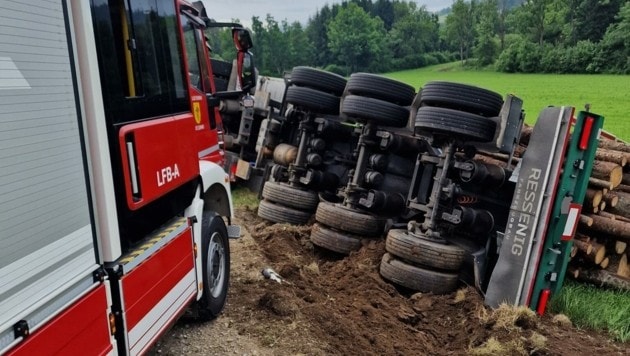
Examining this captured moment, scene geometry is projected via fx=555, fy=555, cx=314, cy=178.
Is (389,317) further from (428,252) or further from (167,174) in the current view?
(167,174)

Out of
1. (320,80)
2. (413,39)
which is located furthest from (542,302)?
(413,39)

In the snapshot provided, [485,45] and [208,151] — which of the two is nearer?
[208,151]

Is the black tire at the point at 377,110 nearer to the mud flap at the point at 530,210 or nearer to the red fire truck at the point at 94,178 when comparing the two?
the mud flap at the point at 530,210

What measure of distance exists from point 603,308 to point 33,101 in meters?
4.54

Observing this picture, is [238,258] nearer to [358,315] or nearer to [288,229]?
[288,229]

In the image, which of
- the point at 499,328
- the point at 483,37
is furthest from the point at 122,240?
the point at 483,37

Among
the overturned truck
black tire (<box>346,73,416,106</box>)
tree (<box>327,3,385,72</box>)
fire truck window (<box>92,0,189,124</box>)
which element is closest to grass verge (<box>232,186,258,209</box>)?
the overturned truck

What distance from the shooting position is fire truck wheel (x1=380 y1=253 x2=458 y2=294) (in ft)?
16.1

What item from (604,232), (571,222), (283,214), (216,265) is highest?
(571,222)

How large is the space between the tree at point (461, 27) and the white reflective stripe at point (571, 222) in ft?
289

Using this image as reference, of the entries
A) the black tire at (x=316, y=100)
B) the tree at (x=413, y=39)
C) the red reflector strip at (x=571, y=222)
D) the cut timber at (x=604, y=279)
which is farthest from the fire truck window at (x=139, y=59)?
the tree at (x=413, y=39)

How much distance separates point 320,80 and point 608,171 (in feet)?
11.1

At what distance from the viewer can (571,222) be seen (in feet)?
15.0

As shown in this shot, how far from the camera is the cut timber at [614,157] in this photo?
5434 millimetres
